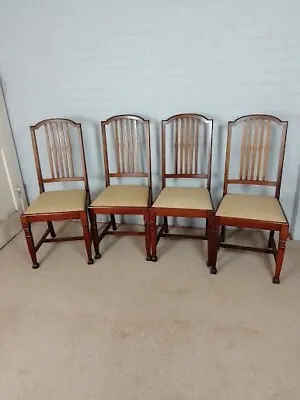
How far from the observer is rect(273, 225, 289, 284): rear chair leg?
188 centimetres

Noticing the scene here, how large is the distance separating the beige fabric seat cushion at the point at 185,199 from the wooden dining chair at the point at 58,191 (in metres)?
0.54

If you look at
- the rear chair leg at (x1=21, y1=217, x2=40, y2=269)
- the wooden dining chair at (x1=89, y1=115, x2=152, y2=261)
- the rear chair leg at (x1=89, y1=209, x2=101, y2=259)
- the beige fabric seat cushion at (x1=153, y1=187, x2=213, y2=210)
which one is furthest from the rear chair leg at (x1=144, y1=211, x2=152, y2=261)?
the rear chair leg at (x1=21, y1=217, x2=40, y2=269)

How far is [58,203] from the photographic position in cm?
220

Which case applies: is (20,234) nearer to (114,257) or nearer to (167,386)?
(114,257)

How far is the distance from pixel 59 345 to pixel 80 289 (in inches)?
17.3

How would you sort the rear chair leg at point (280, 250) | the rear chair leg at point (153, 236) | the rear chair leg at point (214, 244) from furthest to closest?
1. the rear chair leg at point (153, 236)
2. the rear chair leg at point (214, 244)
3. the rear chair leg at point (280, 250)

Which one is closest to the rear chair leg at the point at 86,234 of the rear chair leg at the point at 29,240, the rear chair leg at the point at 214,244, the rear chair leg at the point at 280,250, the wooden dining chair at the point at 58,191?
the wooden dining chair at the point at 58,191

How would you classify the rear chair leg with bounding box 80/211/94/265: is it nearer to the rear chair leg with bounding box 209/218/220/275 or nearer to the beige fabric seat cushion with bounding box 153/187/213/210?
the beige fabric seat cushion with bounding box 153/187/213/210

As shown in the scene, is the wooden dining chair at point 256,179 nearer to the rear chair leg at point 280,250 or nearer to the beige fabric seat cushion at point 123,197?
the rear chair leg at point 280,250

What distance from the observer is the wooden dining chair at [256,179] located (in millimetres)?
1926

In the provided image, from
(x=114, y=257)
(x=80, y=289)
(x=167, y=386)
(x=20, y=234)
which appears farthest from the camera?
(x=20, y=234)
